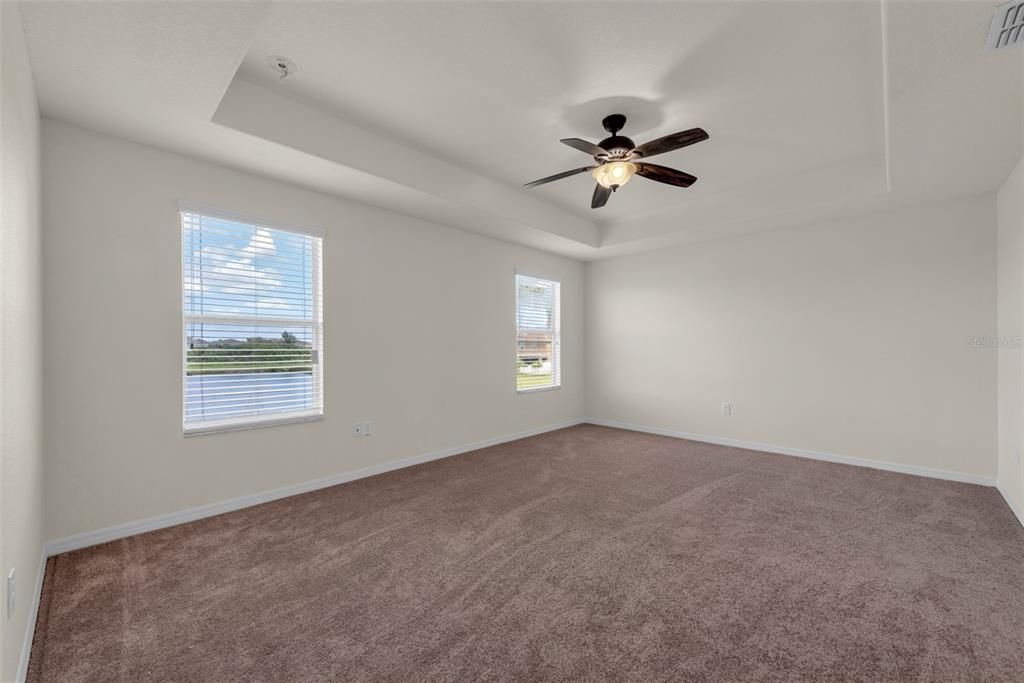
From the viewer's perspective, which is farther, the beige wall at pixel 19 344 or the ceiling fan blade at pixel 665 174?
the ceiling fan blade at pixel 665 174

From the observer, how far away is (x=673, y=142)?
9.02 feet

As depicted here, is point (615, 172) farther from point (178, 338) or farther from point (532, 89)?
point (178, 338)

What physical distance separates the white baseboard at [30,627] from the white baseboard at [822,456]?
5.48 meters

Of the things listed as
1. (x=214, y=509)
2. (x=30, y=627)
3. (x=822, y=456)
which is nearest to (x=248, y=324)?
(x=214, y=509)

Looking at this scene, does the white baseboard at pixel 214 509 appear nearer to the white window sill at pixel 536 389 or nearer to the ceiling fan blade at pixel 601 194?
the white window sill at pixel 536 389

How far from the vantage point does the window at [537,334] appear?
18.6 ft

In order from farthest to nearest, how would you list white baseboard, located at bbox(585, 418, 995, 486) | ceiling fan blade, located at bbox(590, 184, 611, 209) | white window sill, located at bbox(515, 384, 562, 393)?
1. white window sill, located at bbox(515, 384, 562, 393)
2. white baseboard, located at bbox(585, 418, 995, 486)
3. ceiling fan blade, located at bbox(590, 184, 611, 209)

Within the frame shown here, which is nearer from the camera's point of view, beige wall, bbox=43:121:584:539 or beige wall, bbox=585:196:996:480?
beige wall, bbox=43:121:584:539

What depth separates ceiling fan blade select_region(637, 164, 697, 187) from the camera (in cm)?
317

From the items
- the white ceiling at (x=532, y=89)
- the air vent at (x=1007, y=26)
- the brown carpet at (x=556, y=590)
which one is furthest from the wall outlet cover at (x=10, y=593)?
the air vent at (x=1007, y=26)

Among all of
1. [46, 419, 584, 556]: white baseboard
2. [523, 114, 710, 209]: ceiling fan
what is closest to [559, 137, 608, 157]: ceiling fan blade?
[523, 114, 710, 209]: ceiling fan

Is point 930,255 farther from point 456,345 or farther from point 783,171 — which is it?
point 456,345

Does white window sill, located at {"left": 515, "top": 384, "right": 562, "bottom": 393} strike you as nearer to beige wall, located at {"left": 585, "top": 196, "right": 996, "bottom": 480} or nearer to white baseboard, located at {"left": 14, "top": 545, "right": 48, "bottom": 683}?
beige wall, located at {"left": 585, "top": 196, "right": 996, "bottom": 480}

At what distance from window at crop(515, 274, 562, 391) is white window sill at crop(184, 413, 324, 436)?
2565 mm
